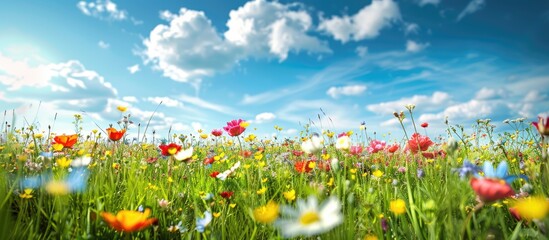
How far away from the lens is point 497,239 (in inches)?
64.7

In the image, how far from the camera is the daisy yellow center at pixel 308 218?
115 centimetres

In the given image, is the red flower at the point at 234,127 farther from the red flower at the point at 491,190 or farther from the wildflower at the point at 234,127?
the red flower at the point at 491,190

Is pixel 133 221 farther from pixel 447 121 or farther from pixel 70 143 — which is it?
pixel 447 121

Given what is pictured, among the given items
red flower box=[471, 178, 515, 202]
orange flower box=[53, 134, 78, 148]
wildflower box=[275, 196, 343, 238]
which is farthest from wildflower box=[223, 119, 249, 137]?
red flower box=[471, 178, 515, 202]

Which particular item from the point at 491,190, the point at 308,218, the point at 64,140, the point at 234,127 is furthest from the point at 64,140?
the point at 491,190

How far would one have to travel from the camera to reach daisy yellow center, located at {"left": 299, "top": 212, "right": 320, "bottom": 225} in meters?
1.15

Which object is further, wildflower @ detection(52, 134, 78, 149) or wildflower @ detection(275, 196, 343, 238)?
wildflower @ detection(52, 134, 78, 149)

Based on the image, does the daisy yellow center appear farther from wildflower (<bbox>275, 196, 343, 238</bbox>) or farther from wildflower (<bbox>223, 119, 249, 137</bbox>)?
wildflower (<bbox>223, 119, 249, 137</bbox>)

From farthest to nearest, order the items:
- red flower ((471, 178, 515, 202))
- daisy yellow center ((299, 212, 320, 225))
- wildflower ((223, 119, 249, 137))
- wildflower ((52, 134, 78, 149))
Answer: wildflower ((223, 119, 249, 137)) → wildflower ((52, 134, 78, 149)) → daisy yellow center ((299, 212, 320, 225)) → red flower ((471, 178, 515, 202))

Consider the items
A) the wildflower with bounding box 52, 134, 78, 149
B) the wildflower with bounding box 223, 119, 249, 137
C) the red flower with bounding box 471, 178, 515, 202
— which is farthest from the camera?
the wildflower with bounding box 223, 119, 249, 137

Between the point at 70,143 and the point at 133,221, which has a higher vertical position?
the point at 70,143

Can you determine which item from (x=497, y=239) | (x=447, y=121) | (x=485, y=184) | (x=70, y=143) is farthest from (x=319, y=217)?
(x=447, y=121)

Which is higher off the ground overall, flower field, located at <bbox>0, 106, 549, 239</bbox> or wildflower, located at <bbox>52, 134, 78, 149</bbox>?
wildflower, located at <bbox>52, 134, 78, 149</bbox>

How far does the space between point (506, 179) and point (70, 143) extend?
2748 mm
